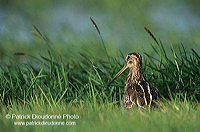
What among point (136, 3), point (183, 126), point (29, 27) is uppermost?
point (136, 3)

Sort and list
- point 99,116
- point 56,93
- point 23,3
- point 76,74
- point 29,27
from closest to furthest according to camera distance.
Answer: point 99,116
point 56,93
point 76,74
point 29,27
point 23,3

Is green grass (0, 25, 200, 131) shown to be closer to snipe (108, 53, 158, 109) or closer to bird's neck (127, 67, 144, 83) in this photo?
snipe (108, 53, 158, 109)

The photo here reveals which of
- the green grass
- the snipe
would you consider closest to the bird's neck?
the snipe

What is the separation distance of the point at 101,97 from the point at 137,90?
662 millimetres

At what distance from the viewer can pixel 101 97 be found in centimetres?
549

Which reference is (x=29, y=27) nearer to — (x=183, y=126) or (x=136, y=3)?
(x=136, y=3)

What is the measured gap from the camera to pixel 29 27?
472 inches

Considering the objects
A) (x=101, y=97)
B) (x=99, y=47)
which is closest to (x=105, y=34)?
(x=99, y=47)

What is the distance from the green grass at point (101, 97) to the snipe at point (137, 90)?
0.40 ft

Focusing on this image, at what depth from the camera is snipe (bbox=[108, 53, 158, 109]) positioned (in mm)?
4816

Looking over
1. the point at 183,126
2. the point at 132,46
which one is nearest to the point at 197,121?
the point at 183,126

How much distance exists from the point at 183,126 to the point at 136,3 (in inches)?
537

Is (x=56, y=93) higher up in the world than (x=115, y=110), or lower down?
higher up

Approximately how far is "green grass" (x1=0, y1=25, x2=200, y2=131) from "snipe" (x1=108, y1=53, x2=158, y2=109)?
4.8 inches
